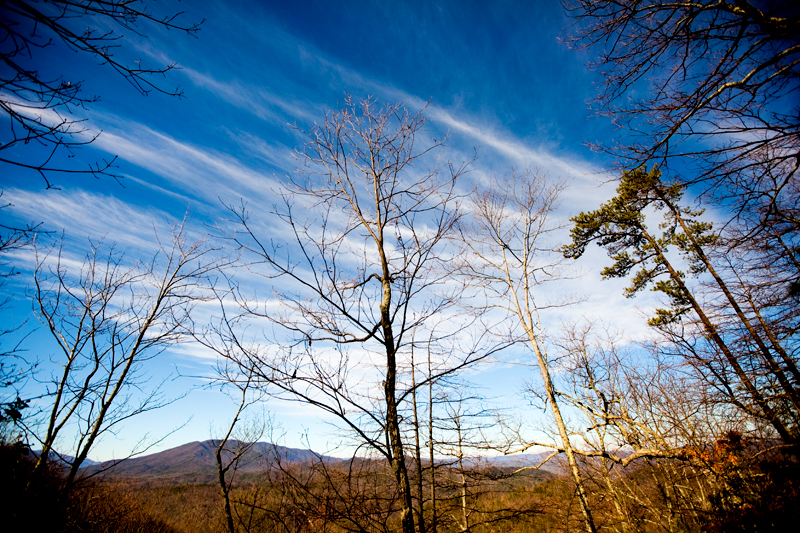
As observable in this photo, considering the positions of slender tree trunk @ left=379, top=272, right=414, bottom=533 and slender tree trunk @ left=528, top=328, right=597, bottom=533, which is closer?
slender tree trunk @ left=379, top=272, right=414, bottom=533

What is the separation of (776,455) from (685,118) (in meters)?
14.2

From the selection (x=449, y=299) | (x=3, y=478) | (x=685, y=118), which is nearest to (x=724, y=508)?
(x=685, y=118)

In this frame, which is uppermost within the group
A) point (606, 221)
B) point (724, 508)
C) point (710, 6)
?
point (606, 221)

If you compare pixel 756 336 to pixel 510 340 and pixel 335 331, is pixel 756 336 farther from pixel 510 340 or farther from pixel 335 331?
pixel 335 331

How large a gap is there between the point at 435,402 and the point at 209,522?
40817 millimetres

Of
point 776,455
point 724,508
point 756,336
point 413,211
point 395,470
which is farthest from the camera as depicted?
point 776,455

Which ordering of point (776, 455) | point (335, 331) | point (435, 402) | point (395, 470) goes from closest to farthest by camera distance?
point (395, 470) → point (335, 331) → point (435, 402) → point (776, 455)

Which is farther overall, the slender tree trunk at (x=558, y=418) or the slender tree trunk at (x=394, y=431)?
the slender tree trunk at (x=558, y=418)

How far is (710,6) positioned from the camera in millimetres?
2979

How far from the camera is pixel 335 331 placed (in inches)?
106

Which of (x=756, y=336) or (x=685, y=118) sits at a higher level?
(x=685, y=118)

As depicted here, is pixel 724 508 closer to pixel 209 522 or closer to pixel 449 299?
pixel 449 299

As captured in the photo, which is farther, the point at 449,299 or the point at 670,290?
the point at 670,290

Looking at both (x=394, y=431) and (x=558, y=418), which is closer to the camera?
(x=394, y=431)
